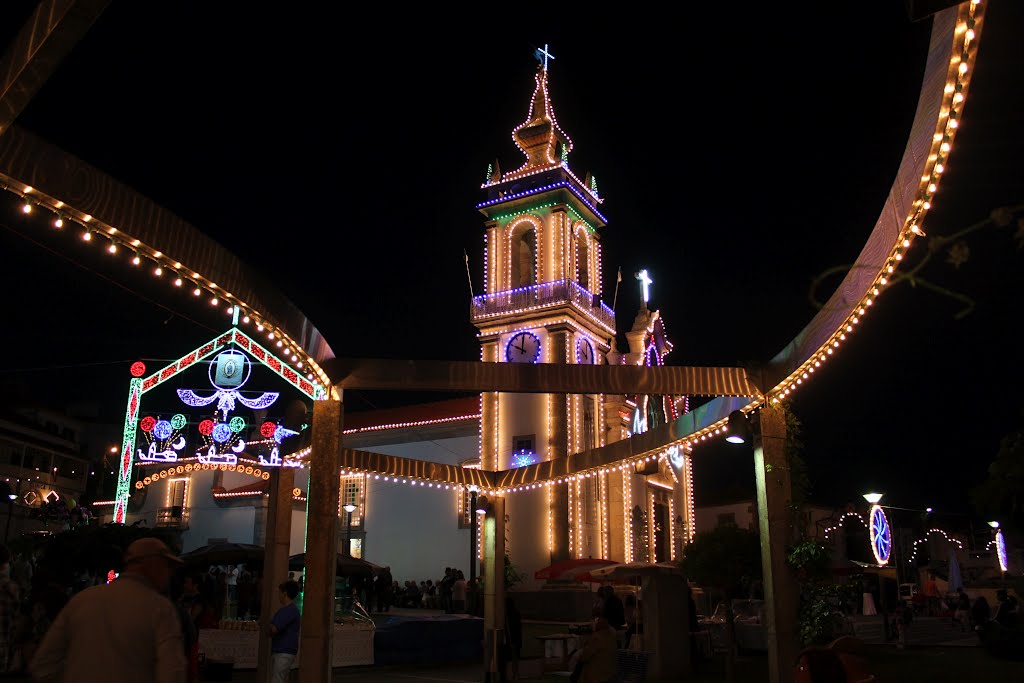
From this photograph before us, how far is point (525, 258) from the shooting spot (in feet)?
110

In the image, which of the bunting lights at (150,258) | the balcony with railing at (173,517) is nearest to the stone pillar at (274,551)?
the bunting lights at (150,258)

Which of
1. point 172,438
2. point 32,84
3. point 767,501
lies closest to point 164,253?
point 32,84

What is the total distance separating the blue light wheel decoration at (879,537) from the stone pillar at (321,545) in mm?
9041

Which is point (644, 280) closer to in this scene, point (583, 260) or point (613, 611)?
point (583, 260)

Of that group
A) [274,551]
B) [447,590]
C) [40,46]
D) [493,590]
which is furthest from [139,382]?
[40,46]

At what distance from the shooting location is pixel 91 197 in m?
6.70

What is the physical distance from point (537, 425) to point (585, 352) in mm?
3561

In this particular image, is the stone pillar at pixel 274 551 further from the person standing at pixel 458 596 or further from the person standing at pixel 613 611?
the person standing at pixel 458 596

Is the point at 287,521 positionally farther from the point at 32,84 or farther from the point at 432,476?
the point at 32,84

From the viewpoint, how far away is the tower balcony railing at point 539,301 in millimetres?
30625

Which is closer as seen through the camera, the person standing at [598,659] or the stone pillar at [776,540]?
the person standing at [598,659]

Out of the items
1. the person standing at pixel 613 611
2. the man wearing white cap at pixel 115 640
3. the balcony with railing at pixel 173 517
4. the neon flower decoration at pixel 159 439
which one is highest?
the neon flower decoration at pixel 159 439

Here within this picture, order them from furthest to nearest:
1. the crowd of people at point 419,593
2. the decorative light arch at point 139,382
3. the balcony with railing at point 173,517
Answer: the balcony with railing at point 173,517 < the decorative light arch at point 139,382 < the crowd of people at point 419,593

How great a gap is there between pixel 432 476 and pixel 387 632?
12.4 ft
